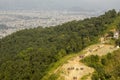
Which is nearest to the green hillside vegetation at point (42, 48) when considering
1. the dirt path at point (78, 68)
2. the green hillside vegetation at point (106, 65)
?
the dirt path at point (78, 68)

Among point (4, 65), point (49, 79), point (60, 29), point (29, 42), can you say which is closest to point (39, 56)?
point (4, 65)

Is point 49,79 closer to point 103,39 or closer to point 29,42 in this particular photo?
point 103,39

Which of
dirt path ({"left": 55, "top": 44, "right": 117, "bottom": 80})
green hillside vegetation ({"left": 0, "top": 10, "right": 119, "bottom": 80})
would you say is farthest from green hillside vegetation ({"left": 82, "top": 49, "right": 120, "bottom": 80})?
green hillside vegetation ({"left": 0, "top": 10, "right": 119, "bottom": 80})

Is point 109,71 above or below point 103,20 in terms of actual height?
below

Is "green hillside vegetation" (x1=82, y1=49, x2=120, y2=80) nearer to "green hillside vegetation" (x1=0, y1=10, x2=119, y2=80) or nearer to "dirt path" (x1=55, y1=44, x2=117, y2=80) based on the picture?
"dirt path" (x1=55, y1=44, x2=117, y2=80)

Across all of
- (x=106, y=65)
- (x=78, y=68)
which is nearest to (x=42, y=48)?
(x=78, y=68)

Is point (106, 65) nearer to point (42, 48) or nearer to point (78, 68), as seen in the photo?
point (78, 68)
